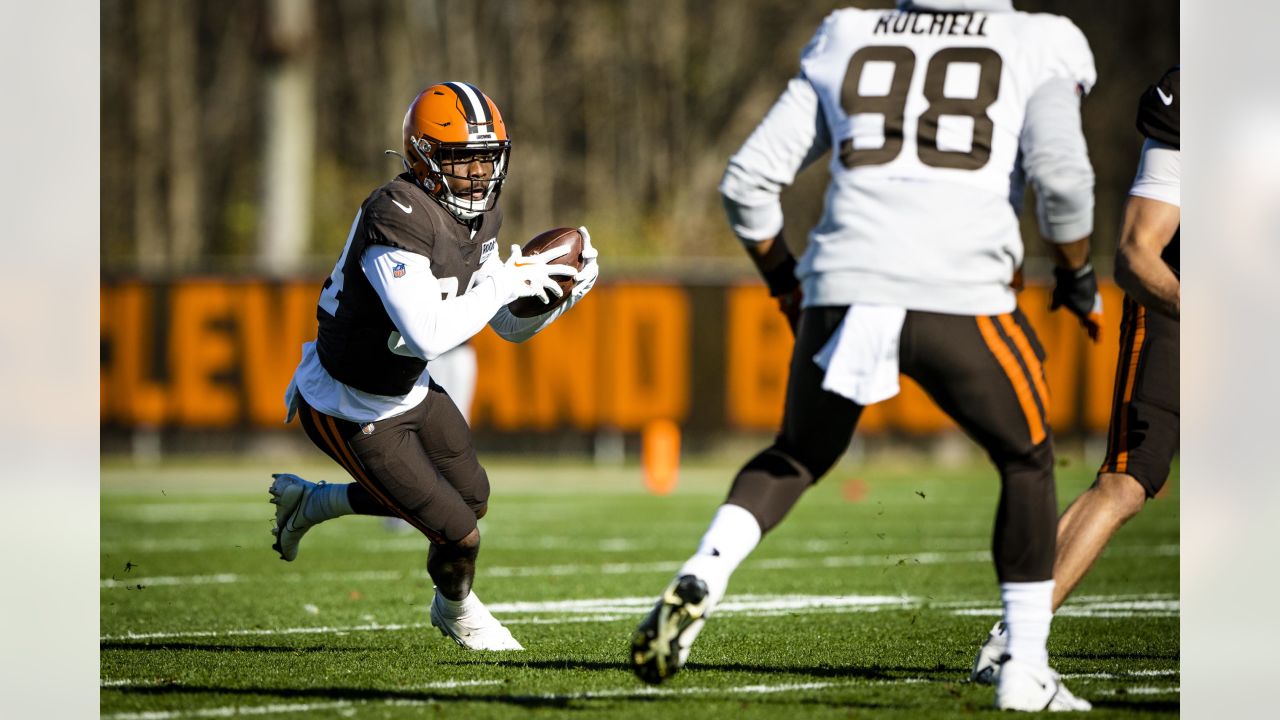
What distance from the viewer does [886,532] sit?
23.7ft

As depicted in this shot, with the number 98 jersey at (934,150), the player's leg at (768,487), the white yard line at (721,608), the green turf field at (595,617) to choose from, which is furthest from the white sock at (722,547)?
the white yard line at (721,608)

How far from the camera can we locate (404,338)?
3.42 metres

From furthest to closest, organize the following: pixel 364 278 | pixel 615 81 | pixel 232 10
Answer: pixel 232 10
pixel 615 81
pixel 364 278

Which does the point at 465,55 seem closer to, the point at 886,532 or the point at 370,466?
the point at 886,532

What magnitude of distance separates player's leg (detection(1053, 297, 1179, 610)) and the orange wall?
801 centimetres

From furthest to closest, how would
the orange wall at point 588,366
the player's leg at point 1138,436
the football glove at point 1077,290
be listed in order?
the orange wall at point 588,366 → the player's leg at point 1138,436 → the football glove at point 1077,290

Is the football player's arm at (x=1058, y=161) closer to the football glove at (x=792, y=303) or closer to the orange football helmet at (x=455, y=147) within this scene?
the football glove at (x=792, y=303)

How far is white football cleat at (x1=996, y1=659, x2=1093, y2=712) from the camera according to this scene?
118 inches

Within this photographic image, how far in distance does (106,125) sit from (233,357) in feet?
36.0

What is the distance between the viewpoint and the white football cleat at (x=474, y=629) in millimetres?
3982

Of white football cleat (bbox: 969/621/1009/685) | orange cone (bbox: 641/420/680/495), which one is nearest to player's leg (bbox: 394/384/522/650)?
white football cleat (bbox: 969/621/1009/685)

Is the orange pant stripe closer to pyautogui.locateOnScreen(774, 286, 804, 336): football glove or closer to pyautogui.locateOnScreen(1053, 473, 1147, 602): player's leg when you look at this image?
pyautogui.locateOnScreen(774, 286, 804, 336): football glove
